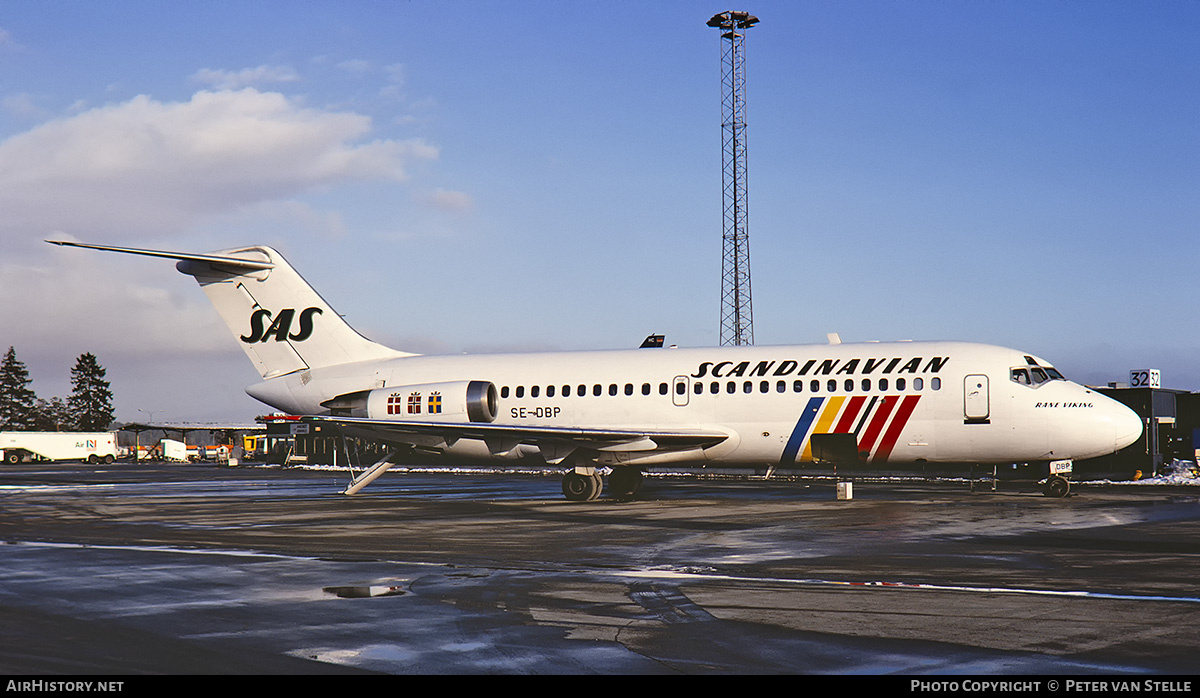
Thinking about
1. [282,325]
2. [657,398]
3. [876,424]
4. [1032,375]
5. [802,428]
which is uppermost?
[282,325]

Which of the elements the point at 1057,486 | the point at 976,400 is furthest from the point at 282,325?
the point at 1057,486

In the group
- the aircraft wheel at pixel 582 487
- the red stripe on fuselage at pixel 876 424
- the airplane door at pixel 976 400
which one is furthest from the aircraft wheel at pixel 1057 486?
the aircraft wheel at pixel 582 487

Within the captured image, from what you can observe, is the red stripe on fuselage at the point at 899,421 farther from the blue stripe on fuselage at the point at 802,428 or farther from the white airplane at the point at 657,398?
the blue stripe on fuselage at the point at 802,428

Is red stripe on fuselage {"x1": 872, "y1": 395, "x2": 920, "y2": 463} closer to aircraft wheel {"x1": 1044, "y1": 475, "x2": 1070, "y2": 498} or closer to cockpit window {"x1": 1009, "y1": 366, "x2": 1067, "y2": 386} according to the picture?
cockpit window {"x1": 1009, "y1": 366, "x2": 1067, "y2": 386}

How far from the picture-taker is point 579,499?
88.1 ft

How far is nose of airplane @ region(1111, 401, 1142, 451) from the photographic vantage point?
77.2 feet

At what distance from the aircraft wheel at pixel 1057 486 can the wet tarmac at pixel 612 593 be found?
12.0 feet

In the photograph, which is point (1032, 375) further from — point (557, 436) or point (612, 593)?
point (612, 593)

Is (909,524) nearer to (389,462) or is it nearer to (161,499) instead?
(389,462)

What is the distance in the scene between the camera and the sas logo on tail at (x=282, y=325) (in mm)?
30312

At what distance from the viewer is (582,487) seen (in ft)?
88.2

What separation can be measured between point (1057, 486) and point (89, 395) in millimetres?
175800

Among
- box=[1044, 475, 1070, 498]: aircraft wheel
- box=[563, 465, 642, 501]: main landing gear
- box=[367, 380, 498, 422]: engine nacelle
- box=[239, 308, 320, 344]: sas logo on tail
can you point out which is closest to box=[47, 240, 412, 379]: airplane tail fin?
box=[239, 308, 320, 344]: sas logo on tail

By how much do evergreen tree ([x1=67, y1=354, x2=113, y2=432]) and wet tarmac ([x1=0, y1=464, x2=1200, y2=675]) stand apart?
16600 cm
